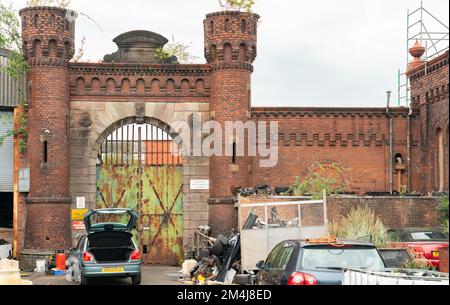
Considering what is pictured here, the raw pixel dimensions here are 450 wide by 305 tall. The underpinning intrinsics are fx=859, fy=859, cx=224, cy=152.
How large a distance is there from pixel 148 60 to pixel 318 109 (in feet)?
20.5

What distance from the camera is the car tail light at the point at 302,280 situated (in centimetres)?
1370

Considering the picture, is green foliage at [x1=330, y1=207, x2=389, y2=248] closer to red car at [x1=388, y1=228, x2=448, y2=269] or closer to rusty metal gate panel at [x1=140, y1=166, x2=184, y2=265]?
red car at [x1=388, y1=228, x2=448, y2=269]

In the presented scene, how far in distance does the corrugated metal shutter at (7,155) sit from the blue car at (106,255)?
20.4ft

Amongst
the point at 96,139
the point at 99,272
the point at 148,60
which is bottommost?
the point at 99,272

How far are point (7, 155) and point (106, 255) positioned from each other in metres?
8.23

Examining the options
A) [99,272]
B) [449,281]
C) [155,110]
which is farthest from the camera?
[155,110]

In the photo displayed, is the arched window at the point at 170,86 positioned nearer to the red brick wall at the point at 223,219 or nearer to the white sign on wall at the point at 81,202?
the red brick wall at the point at 223,219

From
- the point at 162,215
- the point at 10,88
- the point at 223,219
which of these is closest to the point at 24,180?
the point at 10,88

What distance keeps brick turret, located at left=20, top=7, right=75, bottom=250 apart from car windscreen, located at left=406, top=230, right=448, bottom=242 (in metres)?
11.3

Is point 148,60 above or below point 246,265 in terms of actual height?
above

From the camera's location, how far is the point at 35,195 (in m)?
28.5

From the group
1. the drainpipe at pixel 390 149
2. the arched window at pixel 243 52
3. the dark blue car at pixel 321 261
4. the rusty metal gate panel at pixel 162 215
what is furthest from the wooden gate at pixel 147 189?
the dark blue car at pixel 321 261

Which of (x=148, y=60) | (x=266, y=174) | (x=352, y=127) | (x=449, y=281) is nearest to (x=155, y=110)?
(x=148, y=60)

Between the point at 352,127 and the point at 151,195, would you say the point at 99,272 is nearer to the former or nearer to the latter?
the point at 151,195
